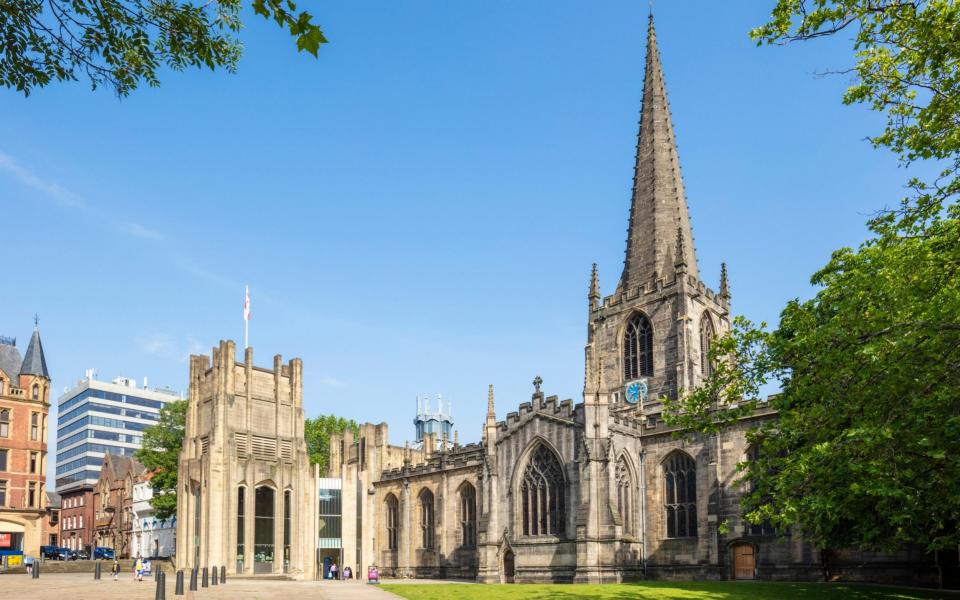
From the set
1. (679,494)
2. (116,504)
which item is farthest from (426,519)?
(116,504)

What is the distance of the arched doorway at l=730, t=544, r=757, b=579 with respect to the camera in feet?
141

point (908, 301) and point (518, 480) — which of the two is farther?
point (518, 480)

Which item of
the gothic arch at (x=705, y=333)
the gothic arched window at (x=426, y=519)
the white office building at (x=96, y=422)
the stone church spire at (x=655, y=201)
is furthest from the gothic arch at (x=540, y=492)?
the white office building at (x=96, y=422)

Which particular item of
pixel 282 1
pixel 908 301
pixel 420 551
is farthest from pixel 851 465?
pixel 420 551

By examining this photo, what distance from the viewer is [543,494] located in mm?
48469

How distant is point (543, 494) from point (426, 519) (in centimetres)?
1527

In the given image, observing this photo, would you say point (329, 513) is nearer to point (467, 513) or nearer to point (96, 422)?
point (467, 513)

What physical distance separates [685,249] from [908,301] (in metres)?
44.1

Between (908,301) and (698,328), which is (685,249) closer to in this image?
(698,328)

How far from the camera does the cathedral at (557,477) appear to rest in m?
44.3

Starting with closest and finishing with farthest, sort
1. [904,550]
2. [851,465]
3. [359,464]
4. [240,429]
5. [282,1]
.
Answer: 1. [282,1]
2. [851,465]
3. [904,550]
4. [240,429]
5. [359,464]

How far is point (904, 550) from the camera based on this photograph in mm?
37750

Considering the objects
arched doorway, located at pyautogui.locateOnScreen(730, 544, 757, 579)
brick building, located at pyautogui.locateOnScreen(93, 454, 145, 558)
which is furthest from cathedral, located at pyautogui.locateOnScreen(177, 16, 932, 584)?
brick building, located at pyautogui.locateOnScreen(93, 454, 145, 558)

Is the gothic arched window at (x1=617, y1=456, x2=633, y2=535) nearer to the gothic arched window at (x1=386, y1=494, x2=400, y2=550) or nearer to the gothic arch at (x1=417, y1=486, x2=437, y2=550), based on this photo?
the gothic arch at (x1=417, y1=486, x2=437, y2=550)
